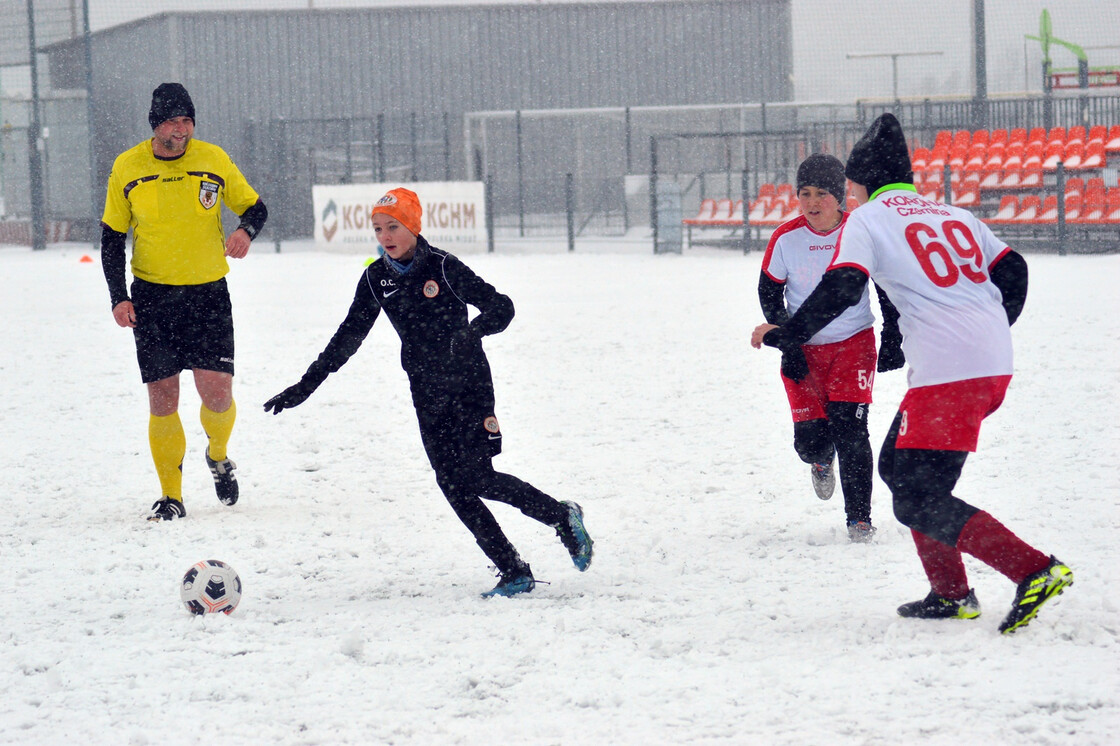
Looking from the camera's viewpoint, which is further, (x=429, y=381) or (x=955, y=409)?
(x=429, y=381)

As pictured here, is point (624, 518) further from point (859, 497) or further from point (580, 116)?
point (580, 116)

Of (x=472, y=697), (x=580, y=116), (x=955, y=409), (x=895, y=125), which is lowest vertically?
(x=472, y=697)

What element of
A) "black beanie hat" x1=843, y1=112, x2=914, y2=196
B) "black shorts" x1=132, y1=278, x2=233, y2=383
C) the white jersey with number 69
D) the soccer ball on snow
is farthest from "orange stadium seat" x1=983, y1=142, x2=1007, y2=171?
the soccer ball on snow

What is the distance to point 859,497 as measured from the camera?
5062 mm

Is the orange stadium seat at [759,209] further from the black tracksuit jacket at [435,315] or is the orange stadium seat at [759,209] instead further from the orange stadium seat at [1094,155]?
the black tracksuit jacket at [435,315]

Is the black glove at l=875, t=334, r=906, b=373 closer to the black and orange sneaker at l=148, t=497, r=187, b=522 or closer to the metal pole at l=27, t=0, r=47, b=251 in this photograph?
the black and orange sneaker at l=148, t=497, r=187, b=522

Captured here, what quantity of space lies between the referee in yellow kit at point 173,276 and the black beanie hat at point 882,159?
10.5ft

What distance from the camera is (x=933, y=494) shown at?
377 cm

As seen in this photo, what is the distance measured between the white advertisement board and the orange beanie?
18188 millimetres

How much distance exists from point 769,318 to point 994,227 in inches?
686

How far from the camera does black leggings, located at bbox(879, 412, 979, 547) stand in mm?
3742

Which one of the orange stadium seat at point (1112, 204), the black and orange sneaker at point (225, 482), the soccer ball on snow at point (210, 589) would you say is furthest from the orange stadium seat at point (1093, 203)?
the soccer ball on snow at point (210, 589)

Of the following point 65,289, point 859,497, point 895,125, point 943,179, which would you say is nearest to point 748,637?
point 859,497

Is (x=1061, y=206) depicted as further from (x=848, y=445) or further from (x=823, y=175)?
(x=848, y=445)
